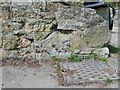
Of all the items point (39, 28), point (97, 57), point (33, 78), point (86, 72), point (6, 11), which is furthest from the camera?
point (97, 57)

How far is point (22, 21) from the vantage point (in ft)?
16.8

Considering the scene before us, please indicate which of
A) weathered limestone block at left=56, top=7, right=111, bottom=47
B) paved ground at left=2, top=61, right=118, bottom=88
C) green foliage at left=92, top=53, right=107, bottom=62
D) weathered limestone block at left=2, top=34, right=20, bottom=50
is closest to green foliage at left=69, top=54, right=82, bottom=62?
weathered limestone block at left=56, top=7, right=111, bottom=47

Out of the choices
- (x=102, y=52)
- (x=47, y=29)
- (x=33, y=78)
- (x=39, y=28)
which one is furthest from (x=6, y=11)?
(x=102, y=52)

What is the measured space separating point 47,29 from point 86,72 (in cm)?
120

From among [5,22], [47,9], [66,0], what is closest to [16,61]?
[5,22]

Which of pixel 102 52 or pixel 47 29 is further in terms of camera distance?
pixel 102 52

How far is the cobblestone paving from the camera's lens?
13.6 ft

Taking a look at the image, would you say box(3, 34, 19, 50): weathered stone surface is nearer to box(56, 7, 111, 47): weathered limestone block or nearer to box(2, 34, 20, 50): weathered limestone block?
box(2, 34, 20, 50): weathered limestone block

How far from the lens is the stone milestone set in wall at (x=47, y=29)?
5098 millimetres

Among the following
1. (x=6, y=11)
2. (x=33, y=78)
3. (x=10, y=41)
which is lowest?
(x=33, y=78)

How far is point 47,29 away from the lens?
5.20 metres

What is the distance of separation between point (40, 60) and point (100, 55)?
1139mm

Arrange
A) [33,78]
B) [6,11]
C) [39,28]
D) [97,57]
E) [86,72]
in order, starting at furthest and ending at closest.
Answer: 1. [97,57]
2. [39,28]
3. [6,11]
4. [86,72]
5. [33,78]

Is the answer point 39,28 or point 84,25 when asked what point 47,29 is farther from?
point 84,25
